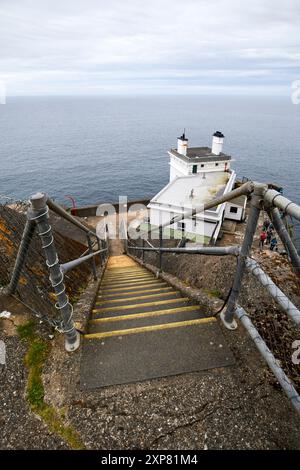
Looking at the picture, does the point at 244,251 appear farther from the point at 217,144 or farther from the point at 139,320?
the point at 217,144

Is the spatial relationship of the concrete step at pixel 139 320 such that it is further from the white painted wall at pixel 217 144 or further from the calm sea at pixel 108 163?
the calm sea at pixel 108 163

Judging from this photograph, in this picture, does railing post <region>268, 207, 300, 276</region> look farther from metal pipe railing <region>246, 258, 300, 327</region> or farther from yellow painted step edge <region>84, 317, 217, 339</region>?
yellow painted step edge <region>84, 317, 217, 339</region>

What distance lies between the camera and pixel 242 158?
2874 inches

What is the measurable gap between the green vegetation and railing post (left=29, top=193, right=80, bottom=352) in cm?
40

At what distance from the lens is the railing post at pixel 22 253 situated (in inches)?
118

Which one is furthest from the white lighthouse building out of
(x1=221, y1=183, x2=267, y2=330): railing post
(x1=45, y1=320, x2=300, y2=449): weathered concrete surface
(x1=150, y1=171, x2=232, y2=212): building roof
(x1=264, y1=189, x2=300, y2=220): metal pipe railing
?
(x1=264, y1=189, x2=300, y2=220): metal pipe railing

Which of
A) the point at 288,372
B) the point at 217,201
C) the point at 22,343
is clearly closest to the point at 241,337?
the point at 288,372

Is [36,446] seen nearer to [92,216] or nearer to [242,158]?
[92,216]

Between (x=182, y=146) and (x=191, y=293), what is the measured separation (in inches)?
1184

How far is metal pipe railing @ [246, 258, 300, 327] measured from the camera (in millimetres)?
2454

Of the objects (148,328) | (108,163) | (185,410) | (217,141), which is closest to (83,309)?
(148,328)

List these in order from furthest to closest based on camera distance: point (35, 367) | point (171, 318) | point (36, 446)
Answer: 1. point (171, 318)
2. point (35, 367)
3. point (36, 446)

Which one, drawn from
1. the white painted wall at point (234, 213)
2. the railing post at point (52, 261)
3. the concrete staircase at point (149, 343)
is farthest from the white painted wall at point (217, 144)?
the railing post at point (52, 261)

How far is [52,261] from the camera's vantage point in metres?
3.10
